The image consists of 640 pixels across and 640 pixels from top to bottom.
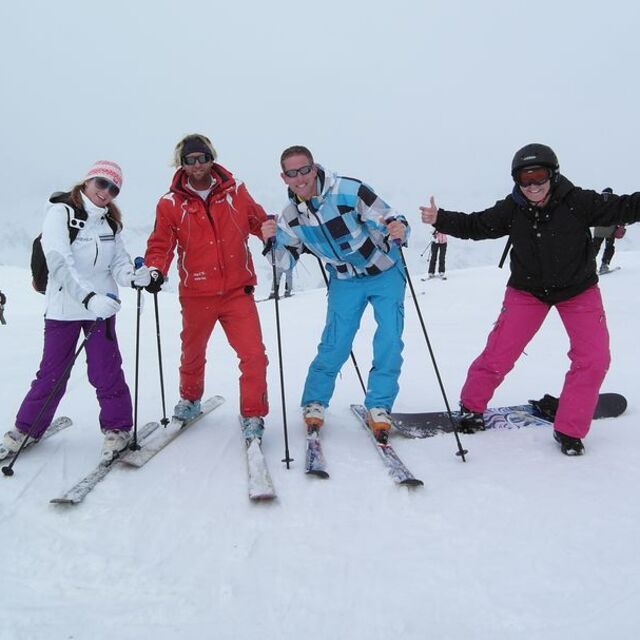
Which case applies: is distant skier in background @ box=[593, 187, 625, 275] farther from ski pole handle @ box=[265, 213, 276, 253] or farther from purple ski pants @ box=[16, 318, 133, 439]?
purple ski pants @ box=[16, 318, 133, 439]

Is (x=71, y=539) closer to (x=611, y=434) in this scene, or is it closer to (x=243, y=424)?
(x=243, y=424)

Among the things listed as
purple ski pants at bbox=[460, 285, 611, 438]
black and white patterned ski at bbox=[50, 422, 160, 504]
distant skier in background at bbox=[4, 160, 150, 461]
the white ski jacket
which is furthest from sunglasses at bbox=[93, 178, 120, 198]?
purple ski pants at bbox=[460, 285, 611, 438]

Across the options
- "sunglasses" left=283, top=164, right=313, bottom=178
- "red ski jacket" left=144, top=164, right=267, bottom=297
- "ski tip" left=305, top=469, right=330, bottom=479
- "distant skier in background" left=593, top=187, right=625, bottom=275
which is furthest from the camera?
"distant skier in background" left=593, top=187, right=625, bottom=275

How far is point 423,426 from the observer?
4.46 m

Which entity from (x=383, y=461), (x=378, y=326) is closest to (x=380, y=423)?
(x=383, y=461)

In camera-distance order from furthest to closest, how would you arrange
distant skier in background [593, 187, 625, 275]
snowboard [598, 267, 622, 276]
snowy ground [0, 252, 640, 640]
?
snowboard [598, 267, 622, 276] → distant skier in background [593, 187, 625, 275] → snowy ground [0, 252, 640, 640]

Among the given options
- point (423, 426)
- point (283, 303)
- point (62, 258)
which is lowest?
point (283, 303)

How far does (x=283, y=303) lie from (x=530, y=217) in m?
11.8

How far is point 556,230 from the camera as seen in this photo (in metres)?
3.76

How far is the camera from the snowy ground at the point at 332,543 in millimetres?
2225

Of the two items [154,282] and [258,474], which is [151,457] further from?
[154,282]

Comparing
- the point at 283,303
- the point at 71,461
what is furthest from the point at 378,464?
the point at 283,303

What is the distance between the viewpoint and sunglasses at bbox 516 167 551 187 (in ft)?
11.8

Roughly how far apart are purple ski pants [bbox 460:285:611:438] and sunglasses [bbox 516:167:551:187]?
0.92m
